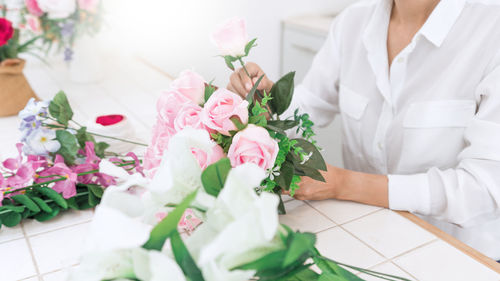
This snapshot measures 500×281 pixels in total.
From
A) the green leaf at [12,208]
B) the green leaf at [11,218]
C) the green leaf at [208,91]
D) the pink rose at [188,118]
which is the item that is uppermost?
the green leaf at [208,91]

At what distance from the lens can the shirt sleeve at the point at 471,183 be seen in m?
0.91

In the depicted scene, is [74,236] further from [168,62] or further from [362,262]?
[168,62]

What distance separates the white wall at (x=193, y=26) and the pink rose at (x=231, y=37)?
1.16 metres

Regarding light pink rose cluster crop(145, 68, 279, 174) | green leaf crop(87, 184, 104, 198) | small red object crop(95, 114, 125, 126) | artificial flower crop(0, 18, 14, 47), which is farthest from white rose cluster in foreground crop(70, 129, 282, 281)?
artificial flower crop(0, 18, 14, 47)

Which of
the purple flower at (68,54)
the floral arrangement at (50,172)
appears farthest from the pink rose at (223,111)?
the purple flower at (68,54)

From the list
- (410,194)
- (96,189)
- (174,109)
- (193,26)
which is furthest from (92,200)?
(193,26)

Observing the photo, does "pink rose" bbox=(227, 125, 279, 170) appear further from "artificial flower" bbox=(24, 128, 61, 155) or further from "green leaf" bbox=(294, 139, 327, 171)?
"artificial flower" bbox=(24, 128, 61, 155)

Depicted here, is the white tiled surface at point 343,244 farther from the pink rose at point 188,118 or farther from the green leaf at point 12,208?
the pink rose at point 188,118

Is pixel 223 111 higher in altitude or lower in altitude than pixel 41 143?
higher

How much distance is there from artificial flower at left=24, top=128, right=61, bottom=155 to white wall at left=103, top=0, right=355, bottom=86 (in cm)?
105

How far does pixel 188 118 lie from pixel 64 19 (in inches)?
47.8

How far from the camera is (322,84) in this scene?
138 cm

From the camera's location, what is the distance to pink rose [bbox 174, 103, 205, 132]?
657 millimetres

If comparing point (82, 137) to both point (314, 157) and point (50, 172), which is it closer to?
point (50, 172)
